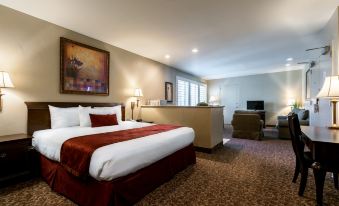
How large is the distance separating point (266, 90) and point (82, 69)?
803 cm

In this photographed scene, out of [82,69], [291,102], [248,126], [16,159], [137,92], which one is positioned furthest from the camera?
[291,102]

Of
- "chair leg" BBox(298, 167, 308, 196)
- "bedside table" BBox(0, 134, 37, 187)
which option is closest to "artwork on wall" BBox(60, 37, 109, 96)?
"bedside table" BBox(0, 134, 37, 187)

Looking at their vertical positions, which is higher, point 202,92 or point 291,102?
point 202,92

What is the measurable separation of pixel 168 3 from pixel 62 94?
2.69m

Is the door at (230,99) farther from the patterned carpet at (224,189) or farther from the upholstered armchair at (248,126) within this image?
the patterned carpet at (224,189)

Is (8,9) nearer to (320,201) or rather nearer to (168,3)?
(168,3)

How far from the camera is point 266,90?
825cm

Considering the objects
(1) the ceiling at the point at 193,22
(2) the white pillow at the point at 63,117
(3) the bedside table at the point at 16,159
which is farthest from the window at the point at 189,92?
(3) the bedside table at the point at 16,159

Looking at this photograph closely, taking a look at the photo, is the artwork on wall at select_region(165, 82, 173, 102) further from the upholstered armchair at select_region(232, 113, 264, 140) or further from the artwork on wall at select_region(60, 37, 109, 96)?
the artwork on wall at select_region(60, 37, 109, 96)

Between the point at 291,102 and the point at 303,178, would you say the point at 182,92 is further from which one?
the point at 303,178

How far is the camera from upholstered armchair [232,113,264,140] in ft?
17.5

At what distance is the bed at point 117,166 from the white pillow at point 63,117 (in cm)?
23

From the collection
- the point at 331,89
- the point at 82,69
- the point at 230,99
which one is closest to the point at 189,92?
the point at 230,99

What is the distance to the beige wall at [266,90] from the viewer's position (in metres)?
7.67
